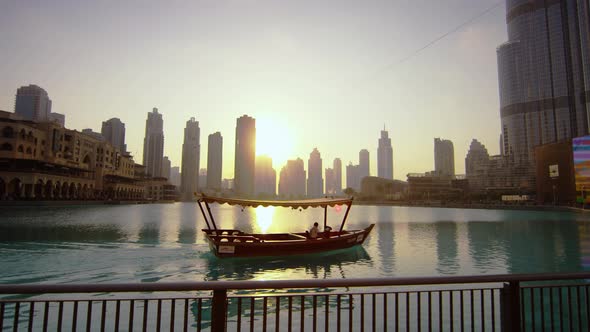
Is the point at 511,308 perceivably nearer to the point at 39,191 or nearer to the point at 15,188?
the point at 15,188

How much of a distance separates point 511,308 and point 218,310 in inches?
164

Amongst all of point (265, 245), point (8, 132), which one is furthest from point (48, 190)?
point (265, 245)

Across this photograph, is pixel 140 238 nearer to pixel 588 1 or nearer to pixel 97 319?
pixel 97 319

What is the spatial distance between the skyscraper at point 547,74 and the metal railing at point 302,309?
197591 mm

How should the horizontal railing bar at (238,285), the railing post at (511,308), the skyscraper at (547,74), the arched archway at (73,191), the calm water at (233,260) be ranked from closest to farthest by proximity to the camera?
1. the horizontal railing bar at (238,285)
2. the railing post at (511,308)
3. the calm water at (233,260)
4. the arched archway at (73,191)
5. the skyscraper at (547,74)

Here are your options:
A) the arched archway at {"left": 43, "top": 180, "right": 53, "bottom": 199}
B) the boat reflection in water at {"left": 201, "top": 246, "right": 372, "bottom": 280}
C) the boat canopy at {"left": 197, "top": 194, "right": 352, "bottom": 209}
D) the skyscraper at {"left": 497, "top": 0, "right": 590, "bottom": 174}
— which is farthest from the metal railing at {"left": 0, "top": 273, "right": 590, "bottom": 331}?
the skyscraper at {"left": 497, "top": 0, "right": 590, "bottom": 174}

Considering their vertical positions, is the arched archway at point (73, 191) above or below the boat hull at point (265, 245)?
above

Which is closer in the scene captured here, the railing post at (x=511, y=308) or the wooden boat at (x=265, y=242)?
the railing post at (x=511, y=308)

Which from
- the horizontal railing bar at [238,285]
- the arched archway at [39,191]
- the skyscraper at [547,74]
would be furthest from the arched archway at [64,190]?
the skyscraper at [547,74]

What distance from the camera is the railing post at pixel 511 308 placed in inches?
202

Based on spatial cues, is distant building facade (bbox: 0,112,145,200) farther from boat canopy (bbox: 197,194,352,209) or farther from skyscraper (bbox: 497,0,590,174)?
skyscraper (bbox: 497,0,590,174)

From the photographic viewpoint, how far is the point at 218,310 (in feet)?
15.4

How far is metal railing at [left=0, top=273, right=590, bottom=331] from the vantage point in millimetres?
4617

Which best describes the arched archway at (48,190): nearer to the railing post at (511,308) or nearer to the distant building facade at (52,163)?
the distant building facade at (52,163)
